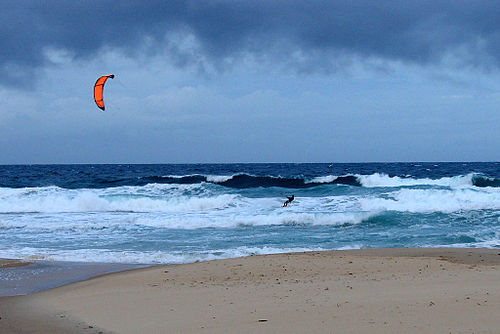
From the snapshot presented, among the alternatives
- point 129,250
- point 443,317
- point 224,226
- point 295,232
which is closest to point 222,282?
point 443,317

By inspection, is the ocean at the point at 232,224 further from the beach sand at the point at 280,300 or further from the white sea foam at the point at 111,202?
the beach sand at the point at 280,300

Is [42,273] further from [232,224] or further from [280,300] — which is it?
[232,224]

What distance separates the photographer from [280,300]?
18.5 ft

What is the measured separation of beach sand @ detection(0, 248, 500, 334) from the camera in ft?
15.2

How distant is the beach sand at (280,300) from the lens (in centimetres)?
462

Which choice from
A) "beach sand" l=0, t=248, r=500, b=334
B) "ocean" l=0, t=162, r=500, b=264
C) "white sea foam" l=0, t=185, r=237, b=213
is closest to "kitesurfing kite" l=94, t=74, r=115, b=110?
"ocean" l=0, t=162, r=500, b=264

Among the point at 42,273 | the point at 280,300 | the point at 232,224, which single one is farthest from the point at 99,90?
the point at 280,300

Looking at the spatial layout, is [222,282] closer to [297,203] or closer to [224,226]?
[224,226]

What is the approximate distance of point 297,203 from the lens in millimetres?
22375

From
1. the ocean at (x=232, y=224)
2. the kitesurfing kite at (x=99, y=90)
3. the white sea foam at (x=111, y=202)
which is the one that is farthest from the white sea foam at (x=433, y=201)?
the kitesurfing kite at (x=99, y=90)

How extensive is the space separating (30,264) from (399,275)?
6514 mm

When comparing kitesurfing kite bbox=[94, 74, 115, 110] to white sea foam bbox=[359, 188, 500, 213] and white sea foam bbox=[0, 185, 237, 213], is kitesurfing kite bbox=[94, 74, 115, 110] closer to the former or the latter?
white sea foam bbox=[0, 185, 237, 213]

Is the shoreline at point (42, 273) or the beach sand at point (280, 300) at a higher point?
the beach sand at point (280, 300)

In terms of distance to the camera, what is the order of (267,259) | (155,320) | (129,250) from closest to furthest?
(155,320) < (267,259) < (129,250)
